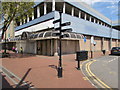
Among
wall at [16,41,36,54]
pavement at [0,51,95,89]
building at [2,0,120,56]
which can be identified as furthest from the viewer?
wall at [16,41,36,54]

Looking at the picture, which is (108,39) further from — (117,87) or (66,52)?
(117,87)

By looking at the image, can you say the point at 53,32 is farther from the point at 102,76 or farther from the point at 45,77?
the point at 102,76

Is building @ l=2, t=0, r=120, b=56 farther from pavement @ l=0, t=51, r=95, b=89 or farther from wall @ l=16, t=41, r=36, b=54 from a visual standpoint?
pavement @ l=0, t=51, r=95, b=89

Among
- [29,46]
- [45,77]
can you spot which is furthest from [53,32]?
[29,46]

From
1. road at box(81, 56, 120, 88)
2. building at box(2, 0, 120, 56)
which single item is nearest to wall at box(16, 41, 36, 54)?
building at box(2, 0, 120, 56)

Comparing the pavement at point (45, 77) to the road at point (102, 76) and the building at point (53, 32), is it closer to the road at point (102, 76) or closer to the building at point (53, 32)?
the road at point (102, 76)

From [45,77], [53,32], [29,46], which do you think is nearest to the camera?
[45,77]

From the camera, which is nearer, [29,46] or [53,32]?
[53,32]

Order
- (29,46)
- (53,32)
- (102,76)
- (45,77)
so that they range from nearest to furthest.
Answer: (45,77)
(102,76)
(53,32)
(29,46)

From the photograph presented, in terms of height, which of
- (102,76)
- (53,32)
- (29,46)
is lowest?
(102,76)

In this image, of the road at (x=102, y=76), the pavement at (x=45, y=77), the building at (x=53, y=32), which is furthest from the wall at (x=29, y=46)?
the road at (x=102, y=76)

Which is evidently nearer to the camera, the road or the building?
the road

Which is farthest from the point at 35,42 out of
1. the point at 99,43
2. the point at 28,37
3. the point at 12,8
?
the point at 99,43

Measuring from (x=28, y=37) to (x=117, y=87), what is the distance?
18337 millimetres
